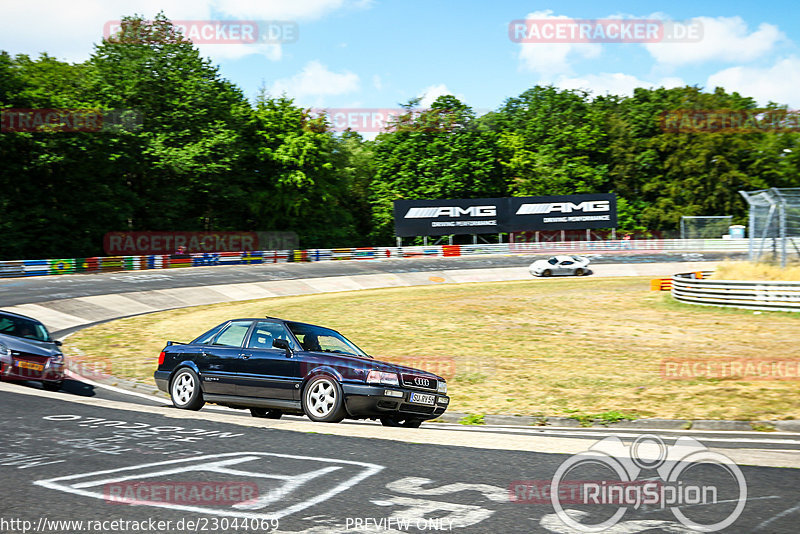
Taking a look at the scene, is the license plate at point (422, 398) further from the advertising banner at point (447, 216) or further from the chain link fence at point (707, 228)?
the chain link fence at point (707, 228)

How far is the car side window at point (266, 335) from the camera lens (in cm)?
1069

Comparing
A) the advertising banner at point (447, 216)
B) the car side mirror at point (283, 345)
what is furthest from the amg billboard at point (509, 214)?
the car side mirror at point (283, 345)

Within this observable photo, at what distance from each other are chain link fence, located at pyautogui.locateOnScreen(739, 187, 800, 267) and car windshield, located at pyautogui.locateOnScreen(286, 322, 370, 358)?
21.1m

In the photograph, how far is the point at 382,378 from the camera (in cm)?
980

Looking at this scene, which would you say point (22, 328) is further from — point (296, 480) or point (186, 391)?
point (296, 480)

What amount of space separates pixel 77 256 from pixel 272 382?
49250 millimetres

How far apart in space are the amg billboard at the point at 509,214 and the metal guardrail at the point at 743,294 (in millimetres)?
34027

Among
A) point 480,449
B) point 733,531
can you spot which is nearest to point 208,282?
point 480,449

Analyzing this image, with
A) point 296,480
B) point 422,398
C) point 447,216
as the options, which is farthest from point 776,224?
point 447,216

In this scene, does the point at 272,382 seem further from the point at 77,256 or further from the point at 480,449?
the point at 77,256

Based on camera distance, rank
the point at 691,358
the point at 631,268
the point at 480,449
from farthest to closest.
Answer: the point at 631,268, the point at 691,358, the point at 480,449

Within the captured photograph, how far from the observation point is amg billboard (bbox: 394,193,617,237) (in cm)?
6278

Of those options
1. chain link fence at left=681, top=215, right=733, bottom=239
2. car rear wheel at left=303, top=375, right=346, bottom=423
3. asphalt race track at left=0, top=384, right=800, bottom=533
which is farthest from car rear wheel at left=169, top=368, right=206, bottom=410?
chain link fence at left=681, top=215, right=733, bottom=239

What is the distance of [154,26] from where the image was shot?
62875mm
